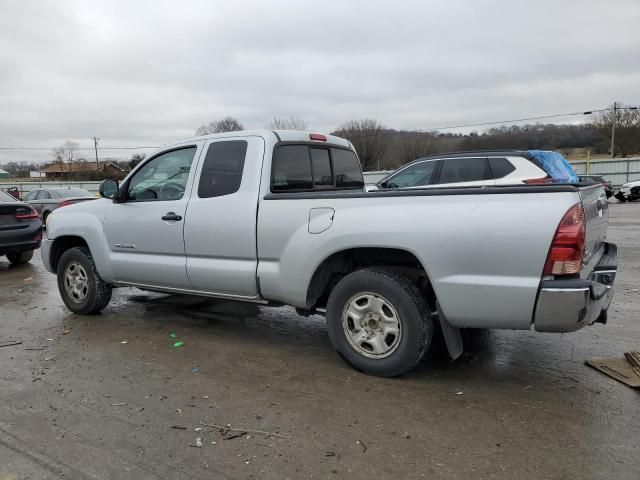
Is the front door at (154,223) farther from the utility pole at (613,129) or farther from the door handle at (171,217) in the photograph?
the utility pole at (613,129)

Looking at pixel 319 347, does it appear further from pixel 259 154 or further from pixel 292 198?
pixel 259 154

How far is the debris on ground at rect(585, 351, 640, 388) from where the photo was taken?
371cm

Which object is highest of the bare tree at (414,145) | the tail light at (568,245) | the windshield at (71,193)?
the bare tree at (414,145)

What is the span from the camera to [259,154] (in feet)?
14.8

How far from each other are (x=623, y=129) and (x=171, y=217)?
6215 cm

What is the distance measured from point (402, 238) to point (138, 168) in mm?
3159

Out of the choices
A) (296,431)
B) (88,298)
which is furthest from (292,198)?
(88,298)

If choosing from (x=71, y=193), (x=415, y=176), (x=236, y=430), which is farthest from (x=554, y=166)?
(x=71, y=193)

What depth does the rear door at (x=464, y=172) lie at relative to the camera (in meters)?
9.62

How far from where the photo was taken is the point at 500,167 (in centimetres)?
945

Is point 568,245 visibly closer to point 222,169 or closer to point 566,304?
point 566,304

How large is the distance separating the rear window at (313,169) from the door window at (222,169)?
1.09 ft

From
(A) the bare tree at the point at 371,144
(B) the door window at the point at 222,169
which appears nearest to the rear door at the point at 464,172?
(B) the door window at the point at 222,169

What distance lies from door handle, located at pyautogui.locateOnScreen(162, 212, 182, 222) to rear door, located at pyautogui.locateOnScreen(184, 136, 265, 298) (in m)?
0.12
